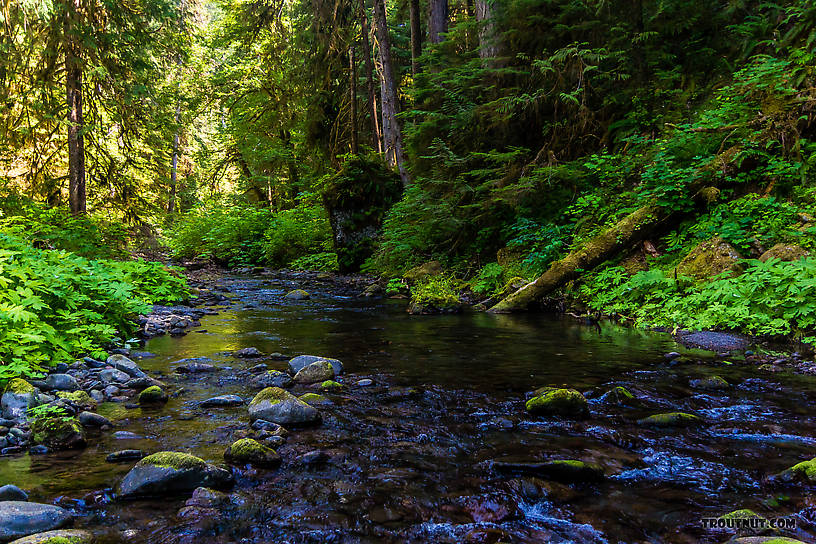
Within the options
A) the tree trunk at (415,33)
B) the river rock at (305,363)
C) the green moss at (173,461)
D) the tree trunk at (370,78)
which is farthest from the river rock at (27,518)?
the tree trunk at (370,78)

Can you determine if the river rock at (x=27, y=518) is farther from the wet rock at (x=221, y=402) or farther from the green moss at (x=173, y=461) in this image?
the wet rock at (x=221, y=402)

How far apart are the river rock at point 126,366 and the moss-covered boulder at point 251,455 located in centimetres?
226

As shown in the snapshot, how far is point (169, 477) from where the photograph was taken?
267 cm

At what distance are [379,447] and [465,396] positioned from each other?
1.21 metres

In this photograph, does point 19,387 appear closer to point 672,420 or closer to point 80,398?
point 80,398

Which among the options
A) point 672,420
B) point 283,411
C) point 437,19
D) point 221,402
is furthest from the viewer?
point 437,19

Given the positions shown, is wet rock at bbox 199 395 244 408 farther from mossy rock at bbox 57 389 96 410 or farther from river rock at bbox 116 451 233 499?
river rock at bbox 116 451 233 499

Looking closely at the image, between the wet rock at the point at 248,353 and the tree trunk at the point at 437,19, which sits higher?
the tree trunk at the point at 437,19

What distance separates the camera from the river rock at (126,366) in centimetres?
483

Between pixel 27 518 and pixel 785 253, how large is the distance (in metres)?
7.63

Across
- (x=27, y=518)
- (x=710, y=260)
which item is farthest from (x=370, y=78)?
(x=27, y=518)

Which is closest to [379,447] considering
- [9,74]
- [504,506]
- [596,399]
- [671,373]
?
[504,506]

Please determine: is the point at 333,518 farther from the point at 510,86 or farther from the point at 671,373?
the point at 510,86

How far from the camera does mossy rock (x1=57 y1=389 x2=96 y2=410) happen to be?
153 inches
